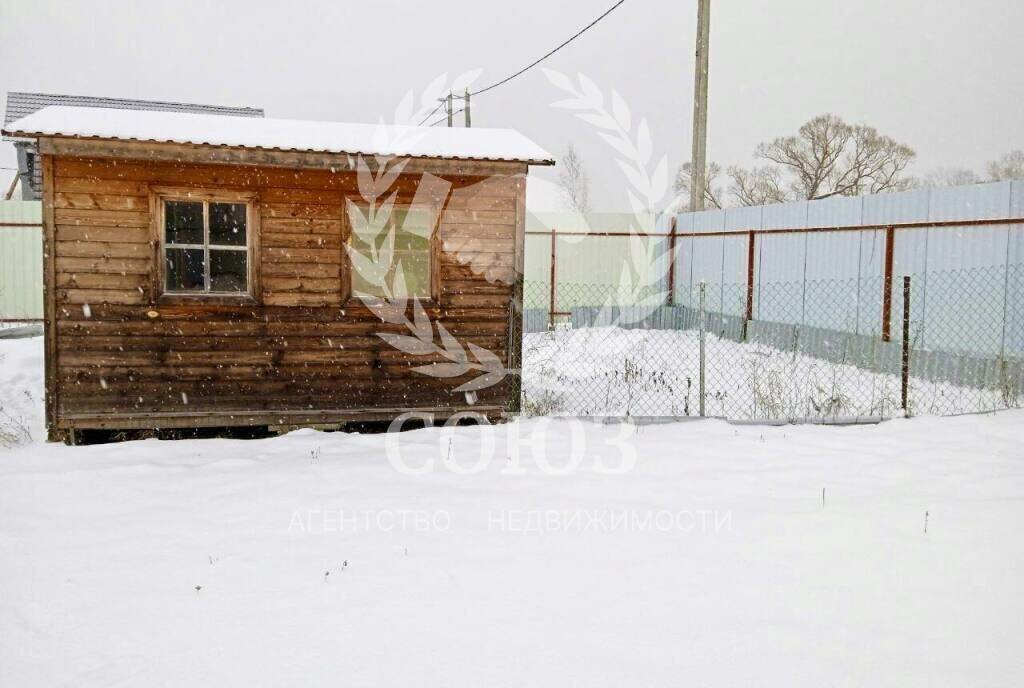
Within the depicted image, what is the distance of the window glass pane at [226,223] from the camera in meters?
7.80

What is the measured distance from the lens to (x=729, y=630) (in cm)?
362

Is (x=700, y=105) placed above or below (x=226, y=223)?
above

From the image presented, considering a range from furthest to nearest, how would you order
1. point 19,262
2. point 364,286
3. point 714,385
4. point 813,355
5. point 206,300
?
point 19,262 → point 813,355 → point 714,385 → point 364,286 → point 206,300

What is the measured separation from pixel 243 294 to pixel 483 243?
255 centimetres

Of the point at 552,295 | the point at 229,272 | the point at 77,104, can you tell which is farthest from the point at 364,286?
the point at 77,104

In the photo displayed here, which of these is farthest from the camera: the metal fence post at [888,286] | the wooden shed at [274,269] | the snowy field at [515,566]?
the metal fence post at [888,286]

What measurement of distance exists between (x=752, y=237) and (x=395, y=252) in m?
9.56

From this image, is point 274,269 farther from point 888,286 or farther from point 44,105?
point 44,105

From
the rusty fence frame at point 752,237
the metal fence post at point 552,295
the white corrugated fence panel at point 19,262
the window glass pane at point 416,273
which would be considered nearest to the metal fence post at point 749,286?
the rusty fence frame at point 752,237

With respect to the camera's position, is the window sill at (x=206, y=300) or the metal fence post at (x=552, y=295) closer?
the window sill at (x=206, y=300)

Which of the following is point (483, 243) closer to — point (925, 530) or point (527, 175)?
point (527, 175)

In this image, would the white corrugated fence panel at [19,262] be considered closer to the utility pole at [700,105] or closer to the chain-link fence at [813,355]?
the chain-link fence at [813,355]

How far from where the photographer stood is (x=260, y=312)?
7738 mm

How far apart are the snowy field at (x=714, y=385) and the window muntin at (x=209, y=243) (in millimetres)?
3595
